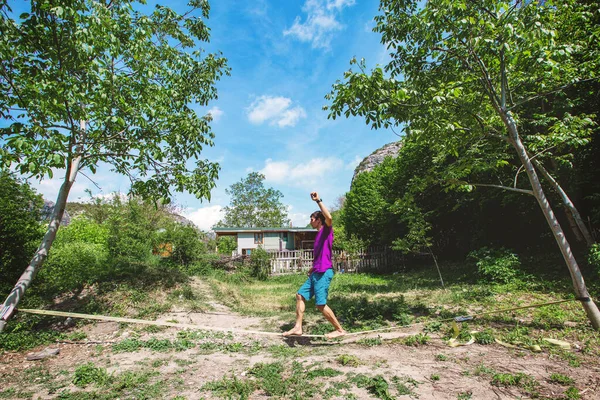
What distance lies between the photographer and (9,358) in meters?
4.25

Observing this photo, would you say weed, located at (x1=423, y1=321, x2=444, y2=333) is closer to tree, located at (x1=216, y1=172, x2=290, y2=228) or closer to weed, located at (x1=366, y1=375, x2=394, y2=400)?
weed, located at (x1=366, y1=375, x2=394, y2=400)

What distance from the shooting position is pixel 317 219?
461 cm

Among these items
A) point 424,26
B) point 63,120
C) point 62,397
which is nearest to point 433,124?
point 424,26

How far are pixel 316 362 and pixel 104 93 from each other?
512 centimetres

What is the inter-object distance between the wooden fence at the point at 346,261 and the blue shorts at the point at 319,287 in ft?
39.0

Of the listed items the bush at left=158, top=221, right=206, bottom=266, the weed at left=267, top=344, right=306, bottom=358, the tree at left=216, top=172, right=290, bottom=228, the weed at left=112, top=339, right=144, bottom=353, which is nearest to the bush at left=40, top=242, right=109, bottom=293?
the weed at left=112, top=339, right=144, bottom=353

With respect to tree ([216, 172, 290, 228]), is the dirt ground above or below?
below

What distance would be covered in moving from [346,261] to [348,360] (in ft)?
45.3

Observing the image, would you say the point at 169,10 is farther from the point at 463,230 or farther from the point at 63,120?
the point at 463,230

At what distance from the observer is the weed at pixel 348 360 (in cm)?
328

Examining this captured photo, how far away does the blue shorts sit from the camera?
4.35 meters

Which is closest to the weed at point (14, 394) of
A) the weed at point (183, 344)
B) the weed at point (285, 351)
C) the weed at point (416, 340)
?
the weed at point (183, 344)

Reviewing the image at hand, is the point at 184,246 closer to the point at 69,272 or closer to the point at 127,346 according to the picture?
the point at 69,272

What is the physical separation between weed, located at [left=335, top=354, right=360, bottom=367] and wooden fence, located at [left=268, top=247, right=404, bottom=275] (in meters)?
13.0
